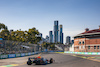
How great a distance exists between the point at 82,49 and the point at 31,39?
3120 cm

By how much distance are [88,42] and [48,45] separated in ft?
322

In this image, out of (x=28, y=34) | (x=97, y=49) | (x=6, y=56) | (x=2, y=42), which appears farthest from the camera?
(x=28, y=34)

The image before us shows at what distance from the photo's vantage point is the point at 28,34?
84.8 meters

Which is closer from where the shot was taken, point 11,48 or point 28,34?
point 11,48

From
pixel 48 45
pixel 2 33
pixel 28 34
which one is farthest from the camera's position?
pixel 48 45

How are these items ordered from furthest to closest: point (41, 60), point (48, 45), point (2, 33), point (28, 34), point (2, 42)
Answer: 1. point (48, 45)
2. point (28, 34)
3. point (2, 33)
4. point (2, 42)
5. point (41, 60)

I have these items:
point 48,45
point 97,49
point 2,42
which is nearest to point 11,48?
point 2,42

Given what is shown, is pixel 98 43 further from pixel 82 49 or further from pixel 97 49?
pixel 82 49

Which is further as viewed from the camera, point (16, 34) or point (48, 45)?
point (48, 45)

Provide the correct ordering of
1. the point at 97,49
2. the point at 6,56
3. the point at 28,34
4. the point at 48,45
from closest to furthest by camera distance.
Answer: the point at 6,56 → the point at 97,49 → the point at 28,34 → the point at 48,45

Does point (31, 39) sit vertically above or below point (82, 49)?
above

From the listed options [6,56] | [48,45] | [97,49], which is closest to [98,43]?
[97,49]

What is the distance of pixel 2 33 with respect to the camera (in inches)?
2160

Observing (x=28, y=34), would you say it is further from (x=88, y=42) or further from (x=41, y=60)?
(x=41, y=60)
